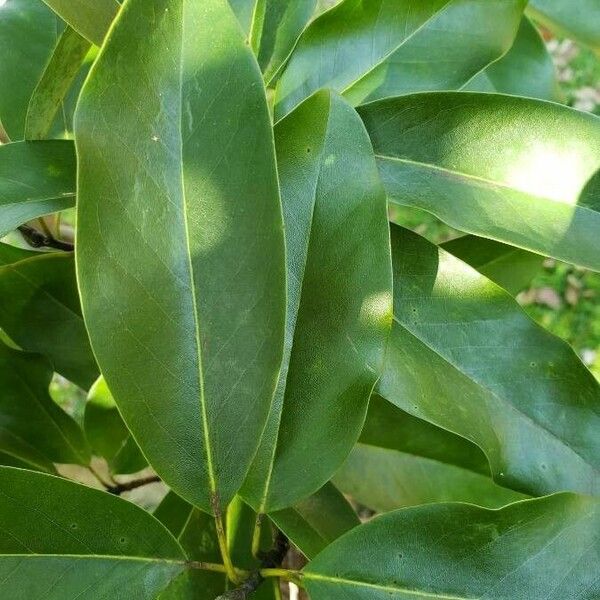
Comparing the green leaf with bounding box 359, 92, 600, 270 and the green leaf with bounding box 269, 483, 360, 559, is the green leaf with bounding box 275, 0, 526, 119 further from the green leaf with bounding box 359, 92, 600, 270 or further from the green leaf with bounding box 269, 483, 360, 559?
the green leaf with bounding box 269, 483, 360, 559

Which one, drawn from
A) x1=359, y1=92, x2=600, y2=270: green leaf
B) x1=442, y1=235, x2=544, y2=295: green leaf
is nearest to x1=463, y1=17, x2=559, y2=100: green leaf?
x1=442, y1=235, x2=544, y2=295: green leaf

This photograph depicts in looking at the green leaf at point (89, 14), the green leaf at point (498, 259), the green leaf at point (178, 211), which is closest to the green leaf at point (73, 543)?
the green leaf at point (178, 211)

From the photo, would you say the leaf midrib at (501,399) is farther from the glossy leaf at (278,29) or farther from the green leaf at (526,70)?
the green leaf at (526,70)

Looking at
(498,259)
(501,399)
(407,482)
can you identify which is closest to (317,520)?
(407,482)

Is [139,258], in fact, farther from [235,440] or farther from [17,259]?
[17,259]

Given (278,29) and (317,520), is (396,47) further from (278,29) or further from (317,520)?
(317,520)
